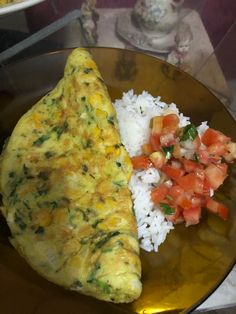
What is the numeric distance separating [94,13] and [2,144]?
79cm

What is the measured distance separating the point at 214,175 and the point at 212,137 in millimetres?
122

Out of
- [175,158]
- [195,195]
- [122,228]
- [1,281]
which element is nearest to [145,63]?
[175,158]

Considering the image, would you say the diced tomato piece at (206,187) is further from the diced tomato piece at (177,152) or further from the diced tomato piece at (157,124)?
the diced tomato piece at (157,124)

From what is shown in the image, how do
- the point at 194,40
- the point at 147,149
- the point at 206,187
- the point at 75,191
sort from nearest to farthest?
the point at 75,191
the point at 206,187
the point at 147,149
the point at 194,40

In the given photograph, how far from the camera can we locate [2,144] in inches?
45.5

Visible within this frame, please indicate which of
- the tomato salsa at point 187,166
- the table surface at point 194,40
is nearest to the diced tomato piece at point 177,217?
the tomato salsa at point 187,166

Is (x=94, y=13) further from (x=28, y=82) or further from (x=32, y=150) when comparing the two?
(x=32, y=150)

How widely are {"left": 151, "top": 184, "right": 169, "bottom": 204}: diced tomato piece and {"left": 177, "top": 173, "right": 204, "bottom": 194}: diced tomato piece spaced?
0.17 feet

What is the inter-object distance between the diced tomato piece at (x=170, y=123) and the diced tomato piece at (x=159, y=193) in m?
0.16

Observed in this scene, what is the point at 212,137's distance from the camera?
3.72 feet

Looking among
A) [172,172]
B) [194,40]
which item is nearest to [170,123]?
[172,172]

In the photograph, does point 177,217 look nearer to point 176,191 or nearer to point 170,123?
point 176,191

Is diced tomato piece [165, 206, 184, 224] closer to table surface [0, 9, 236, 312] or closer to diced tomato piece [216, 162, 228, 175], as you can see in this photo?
diced tomato piece [216, 162, 228, 175]

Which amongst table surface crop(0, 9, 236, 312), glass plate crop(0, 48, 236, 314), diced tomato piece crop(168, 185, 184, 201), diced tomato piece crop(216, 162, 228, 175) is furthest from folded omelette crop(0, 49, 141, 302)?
table surface crop(0, 9, 236, 312)
